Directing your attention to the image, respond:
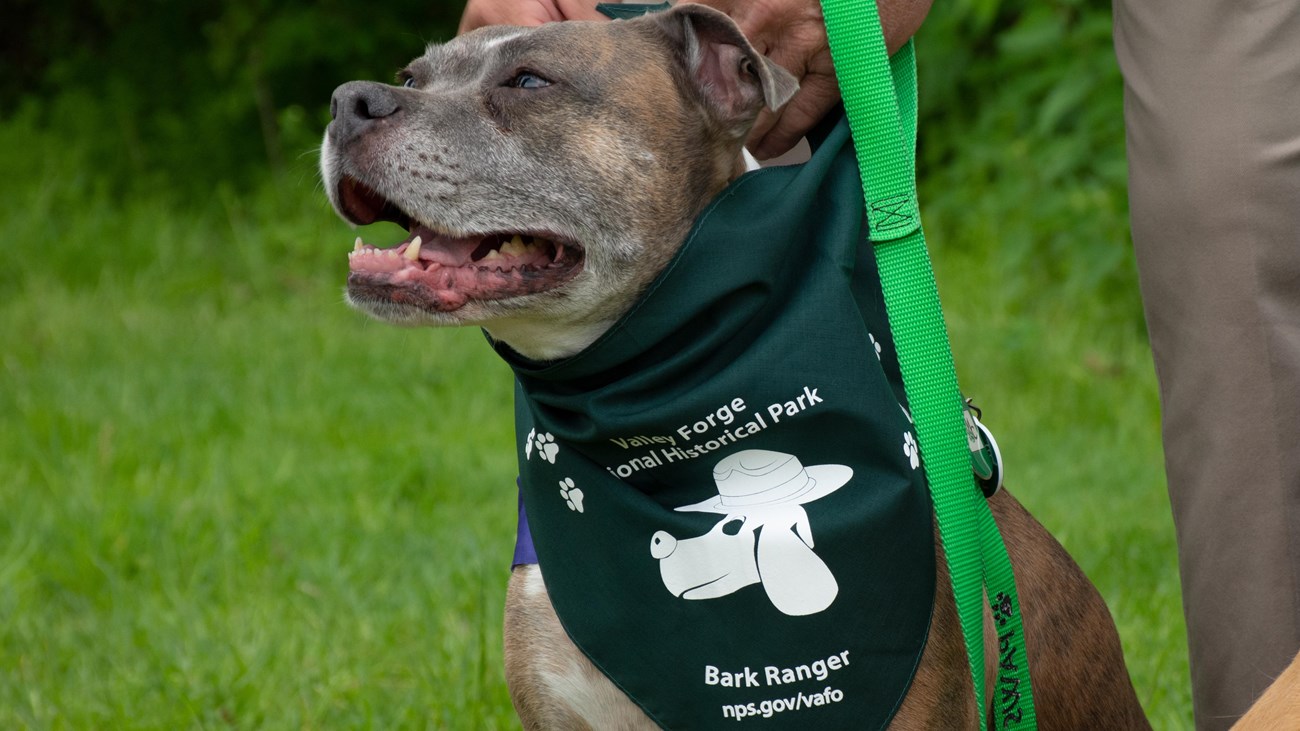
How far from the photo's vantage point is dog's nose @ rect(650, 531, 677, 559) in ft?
7.83

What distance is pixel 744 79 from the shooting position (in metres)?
2.54

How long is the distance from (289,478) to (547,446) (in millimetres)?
2841

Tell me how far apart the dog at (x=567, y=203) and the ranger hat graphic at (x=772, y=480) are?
3 cm

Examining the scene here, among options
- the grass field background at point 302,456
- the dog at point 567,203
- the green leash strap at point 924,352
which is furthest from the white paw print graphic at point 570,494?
the grass field background at point 302,456

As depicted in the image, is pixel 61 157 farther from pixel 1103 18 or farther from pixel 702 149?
pixel 702 149

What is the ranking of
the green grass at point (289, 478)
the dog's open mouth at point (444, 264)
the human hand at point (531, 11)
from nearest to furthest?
1. the dog's open mouth at point (444, 264)
2. the human hand at point (531, 11)
3. the green grass at point (289, 478)

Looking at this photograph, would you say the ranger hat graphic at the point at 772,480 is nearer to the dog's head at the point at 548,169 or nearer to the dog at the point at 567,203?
the dog at the point at 567,203

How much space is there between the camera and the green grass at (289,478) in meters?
3.51

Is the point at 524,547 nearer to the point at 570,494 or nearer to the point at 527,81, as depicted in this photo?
the point at 570,494

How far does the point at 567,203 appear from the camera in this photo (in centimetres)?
247

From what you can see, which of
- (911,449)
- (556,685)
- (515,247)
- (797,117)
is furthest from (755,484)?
(797,117)

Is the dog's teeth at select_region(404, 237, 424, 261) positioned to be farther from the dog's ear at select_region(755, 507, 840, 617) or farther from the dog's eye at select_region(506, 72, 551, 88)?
the dog's ear at select_region(755, 507, 840, 617)

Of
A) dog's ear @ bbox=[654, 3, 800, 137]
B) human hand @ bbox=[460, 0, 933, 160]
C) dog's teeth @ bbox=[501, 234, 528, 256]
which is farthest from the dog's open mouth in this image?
human hand @ bbox=[460, 0, 933, 160]

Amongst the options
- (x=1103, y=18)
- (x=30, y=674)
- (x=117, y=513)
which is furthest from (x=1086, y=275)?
(x=30, y=674)
